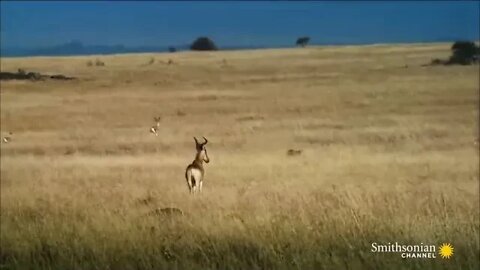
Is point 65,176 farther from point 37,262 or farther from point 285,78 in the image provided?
point 285,78

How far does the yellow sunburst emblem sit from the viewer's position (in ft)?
18.3

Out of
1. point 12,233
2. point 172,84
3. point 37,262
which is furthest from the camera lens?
point 172,84

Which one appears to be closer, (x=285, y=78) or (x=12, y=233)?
(x=12, y=233)

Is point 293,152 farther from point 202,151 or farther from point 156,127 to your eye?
point 156,127

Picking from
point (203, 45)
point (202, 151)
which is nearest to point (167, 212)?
point (202, 151)

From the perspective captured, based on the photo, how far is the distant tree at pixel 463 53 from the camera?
636 cm

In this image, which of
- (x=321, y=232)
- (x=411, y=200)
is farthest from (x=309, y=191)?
(x=411, y=200)

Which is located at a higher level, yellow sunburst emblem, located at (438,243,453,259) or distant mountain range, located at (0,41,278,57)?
distant mountain range, located at (0,41,278,57)

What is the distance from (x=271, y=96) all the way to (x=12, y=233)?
2663 millimetres

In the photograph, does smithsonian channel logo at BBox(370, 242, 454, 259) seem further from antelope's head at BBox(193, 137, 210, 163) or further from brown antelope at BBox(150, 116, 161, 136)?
brown antelope at BBox(150, 116, 161, 136)

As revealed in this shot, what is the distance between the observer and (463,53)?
6379 mm

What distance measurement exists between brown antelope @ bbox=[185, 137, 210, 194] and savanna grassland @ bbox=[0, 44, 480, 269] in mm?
55

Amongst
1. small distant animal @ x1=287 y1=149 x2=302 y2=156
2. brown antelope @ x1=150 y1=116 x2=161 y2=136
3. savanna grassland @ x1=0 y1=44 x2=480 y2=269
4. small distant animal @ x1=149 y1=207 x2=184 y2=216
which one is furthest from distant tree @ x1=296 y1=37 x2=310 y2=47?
small distant animal @ x1=149 y1=207 x2=184 y2=216

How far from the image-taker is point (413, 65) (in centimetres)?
648
